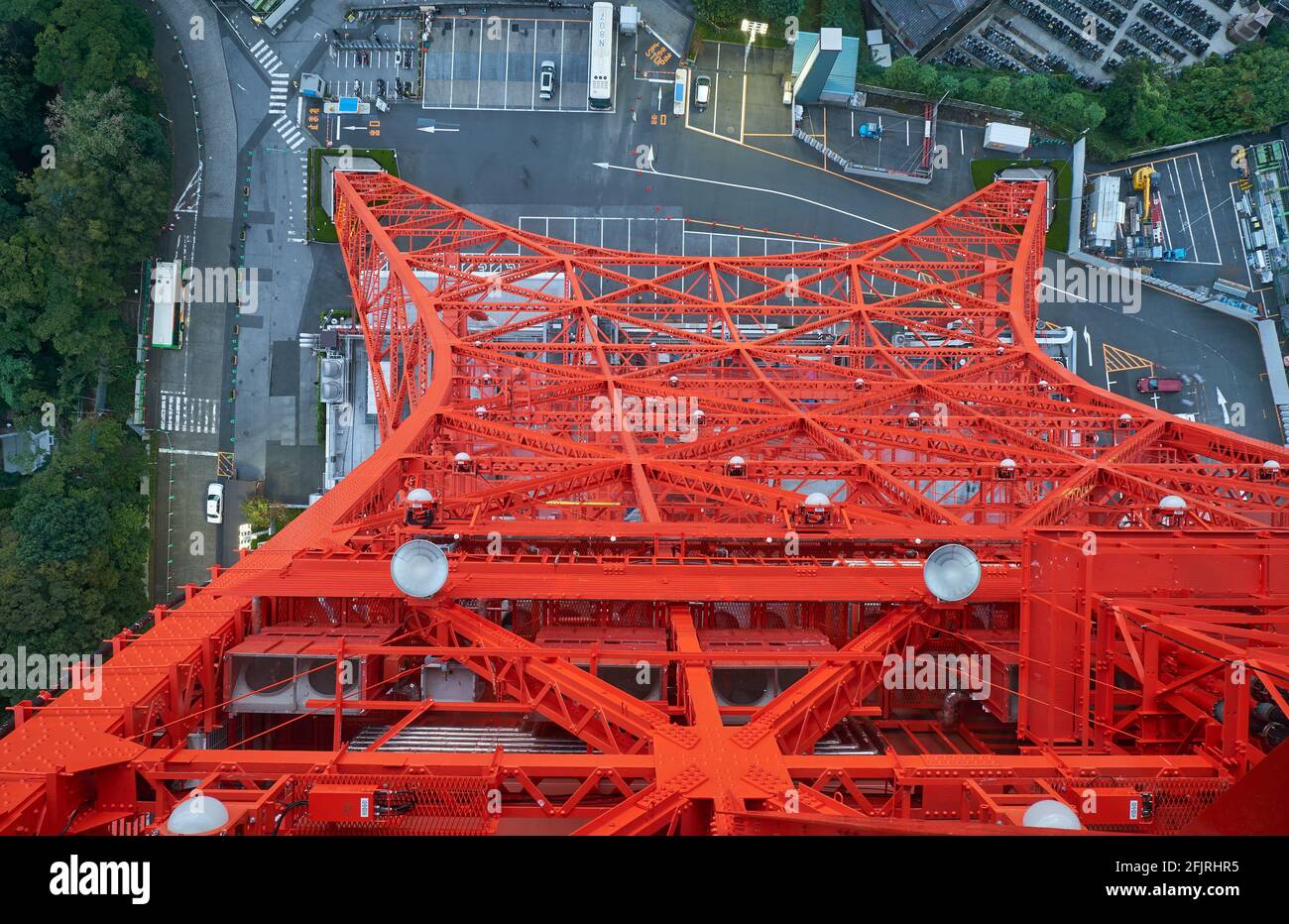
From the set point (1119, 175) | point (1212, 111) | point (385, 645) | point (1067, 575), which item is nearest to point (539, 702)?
point (385, 645)

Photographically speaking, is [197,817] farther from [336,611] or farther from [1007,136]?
[1007,136]

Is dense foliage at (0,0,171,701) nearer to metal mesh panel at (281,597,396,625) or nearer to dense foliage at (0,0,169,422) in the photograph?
dense foliage at (0,0,169,422)

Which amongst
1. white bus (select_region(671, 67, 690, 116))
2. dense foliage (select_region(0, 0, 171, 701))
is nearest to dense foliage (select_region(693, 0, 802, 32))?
white bus (select_region(671, 67, 690, 116))

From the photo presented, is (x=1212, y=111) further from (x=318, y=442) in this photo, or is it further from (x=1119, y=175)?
(x=318, y=442)

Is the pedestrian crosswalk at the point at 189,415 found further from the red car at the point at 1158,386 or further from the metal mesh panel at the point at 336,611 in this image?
the red car at the point at 1158,386

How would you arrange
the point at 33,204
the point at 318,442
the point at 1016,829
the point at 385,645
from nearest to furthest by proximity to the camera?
the point at 1016,829 → the point at 385,645 → the point at 33,204 → the point at 318,442

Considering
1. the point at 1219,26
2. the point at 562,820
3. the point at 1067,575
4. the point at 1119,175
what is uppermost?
the point at 1219,26

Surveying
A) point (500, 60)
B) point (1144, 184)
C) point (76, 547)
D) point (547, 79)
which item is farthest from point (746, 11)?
point (76, 547)
